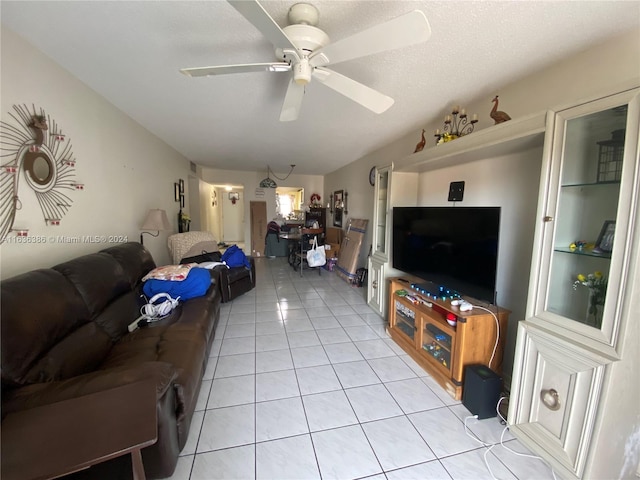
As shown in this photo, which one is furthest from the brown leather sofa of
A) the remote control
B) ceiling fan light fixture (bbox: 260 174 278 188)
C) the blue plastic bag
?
ceiling fan light fixture (bbox: 260 174 278 188)

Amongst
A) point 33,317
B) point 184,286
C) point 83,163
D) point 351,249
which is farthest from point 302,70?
point 351,249

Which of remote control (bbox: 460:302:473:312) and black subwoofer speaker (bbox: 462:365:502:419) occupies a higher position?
remote control (bbox: 460:302:473:312)

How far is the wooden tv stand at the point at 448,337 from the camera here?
1876 millimetres

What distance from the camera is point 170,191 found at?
4145 millimetres

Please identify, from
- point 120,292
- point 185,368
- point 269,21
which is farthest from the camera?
point 120,292

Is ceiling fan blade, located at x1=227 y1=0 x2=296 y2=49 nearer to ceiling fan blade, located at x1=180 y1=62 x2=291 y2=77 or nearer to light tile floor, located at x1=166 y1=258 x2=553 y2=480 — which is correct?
ceiling fan blade, located at x1=180 y1=62 x2=291 y2=77

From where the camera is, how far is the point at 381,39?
117cm

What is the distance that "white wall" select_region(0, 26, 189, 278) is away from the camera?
1.56 m

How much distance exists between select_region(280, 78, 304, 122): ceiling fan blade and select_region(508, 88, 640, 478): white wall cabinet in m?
1.45

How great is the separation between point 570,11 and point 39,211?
333 centimetres

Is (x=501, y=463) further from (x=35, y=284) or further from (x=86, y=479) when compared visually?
(x=35, y=284)

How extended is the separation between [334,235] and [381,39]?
507 centimetres

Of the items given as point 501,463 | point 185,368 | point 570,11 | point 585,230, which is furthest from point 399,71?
point 501,463

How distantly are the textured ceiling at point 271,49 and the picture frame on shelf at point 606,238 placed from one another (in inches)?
41.4
